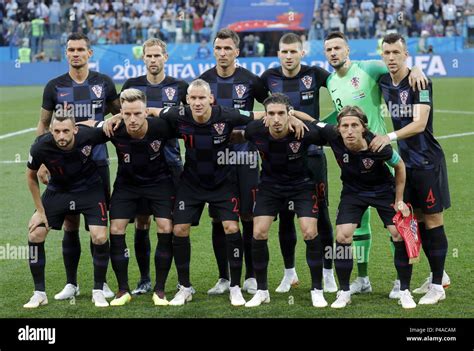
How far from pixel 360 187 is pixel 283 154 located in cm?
75

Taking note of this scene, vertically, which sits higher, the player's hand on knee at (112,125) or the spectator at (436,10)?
the spectator at (436,10)

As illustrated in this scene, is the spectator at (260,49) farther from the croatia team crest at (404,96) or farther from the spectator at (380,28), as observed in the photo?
the croatia team crest at (404,96)

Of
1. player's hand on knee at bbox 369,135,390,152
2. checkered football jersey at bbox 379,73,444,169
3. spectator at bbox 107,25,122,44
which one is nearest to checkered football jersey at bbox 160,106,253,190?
player's hand on knee at bbox 369,135,390,152

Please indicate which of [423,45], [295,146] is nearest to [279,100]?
[295,146]

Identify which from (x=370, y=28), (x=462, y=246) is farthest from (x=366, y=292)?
(x=370, y=28)

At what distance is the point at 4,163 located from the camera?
16.3 metres

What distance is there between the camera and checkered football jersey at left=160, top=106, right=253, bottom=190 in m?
8.20

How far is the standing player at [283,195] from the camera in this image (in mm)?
8094

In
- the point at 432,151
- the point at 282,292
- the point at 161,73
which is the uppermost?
the point at 161,73

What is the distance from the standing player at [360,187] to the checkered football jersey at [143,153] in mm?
1469

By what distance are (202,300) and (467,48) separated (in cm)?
2360

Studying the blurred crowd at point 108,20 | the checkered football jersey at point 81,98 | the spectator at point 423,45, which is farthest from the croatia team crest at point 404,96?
the blurred crowd at point 108,20

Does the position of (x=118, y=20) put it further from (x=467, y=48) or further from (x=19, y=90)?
(x=467, y=48)

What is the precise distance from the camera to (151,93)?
344 inches
